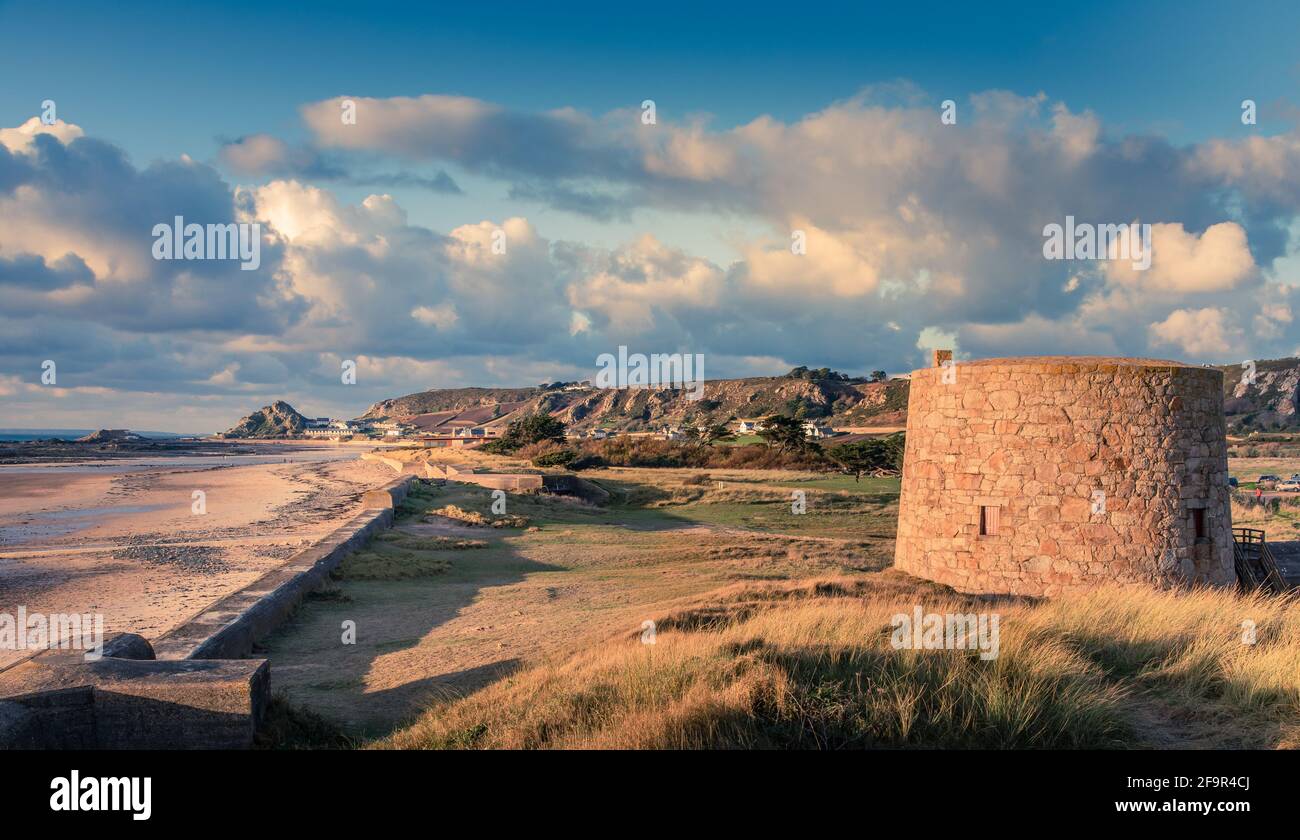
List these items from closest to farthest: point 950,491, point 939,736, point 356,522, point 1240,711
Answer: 1. point 939,736
2. point 1240,711
3. point 950,491
4. point 356,522

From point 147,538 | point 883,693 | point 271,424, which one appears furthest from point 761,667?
point 271,424

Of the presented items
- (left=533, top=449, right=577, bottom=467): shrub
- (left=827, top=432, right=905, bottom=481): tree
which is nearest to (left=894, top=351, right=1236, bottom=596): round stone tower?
(left=533, top=449, right=577, bottom=467): shrub

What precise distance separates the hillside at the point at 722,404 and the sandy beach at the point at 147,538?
7479 centimetres

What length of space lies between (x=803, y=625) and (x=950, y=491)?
4.95 m

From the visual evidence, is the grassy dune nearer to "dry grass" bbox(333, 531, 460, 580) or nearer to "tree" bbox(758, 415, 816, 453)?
"dry grass" bbox(333, 531, 460, 580)

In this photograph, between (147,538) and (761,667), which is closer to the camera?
(761,667)

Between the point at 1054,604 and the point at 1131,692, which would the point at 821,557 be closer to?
the point at 1054,604

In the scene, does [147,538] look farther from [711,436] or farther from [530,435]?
[711,436]

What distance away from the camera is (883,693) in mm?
6027

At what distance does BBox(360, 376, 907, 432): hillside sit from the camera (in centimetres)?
11256

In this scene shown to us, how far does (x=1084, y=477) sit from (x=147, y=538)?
21.8m

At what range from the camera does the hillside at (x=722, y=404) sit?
369 feet
